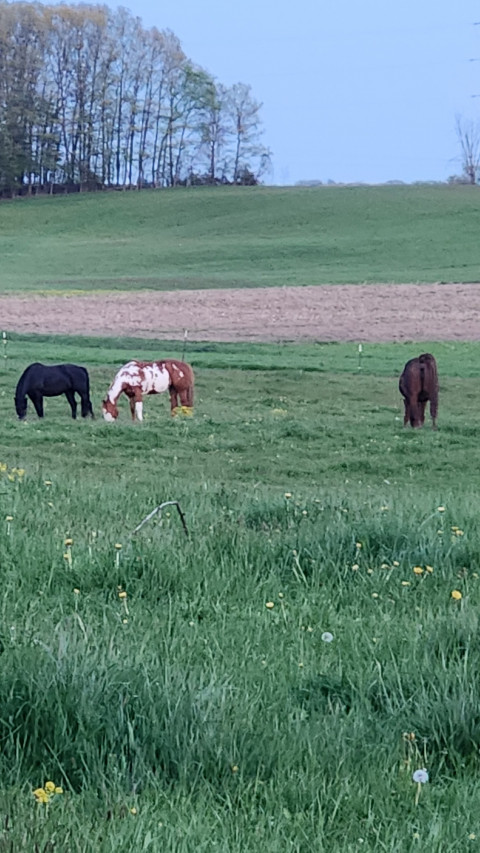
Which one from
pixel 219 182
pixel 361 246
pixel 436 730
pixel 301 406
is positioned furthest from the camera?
pixel 219 182

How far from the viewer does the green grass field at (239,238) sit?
6028 centimetres

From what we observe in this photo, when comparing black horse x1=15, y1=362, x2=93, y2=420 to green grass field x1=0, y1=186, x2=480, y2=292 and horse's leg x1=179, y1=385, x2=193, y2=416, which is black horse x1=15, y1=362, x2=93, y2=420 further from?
green grass field x1=0, y1=186, x2=480, y2=292

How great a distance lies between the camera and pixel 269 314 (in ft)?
134

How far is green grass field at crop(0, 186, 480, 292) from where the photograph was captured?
198 feet

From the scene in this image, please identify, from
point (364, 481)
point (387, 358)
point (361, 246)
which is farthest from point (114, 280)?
point (364, 481)

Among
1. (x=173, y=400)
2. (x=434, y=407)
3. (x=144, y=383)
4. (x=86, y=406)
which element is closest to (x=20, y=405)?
(x=86, y=406)

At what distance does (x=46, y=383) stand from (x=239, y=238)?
199 feet

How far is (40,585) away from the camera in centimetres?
475

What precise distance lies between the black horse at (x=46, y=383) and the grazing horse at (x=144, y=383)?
52 cm

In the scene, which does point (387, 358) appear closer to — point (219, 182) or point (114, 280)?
point (114, 280)

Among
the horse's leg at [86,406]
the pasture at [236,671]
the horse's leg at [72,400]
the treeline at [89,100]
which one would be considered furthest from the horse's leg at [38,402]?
the treeline at [89,100]

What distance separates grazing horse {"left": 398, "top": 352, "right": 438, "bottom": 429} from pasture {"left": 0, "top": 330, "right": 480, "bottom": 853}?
10485mm

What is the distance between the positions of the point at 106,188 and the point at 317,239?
40923 mm

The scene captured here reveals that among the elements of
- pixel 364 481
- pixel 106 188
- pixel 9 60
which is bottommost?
pixel 364 481
